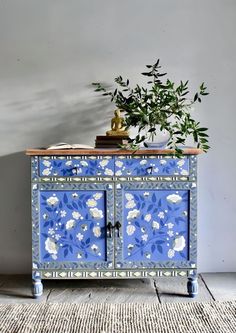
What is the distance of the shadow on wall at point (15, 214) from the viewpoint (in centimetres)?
296

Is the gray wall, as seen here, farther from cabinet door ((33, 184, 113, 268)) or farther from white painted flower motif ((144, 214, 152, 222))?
white painted flower motif ((144, 214, 152, 222))

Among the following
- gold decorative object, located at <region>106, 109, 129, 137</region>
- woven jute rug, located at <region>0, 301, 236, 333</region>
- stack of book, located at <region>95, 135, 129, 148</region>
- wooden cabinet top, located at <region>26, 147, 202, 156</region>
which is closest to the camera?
woven jute rug, located at <region>0, 301, 236, 333</region>

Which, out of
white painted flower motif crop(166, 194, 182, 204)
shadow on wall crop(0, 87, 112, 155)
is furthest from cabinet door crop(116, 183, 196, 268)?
shadow on wall crop(0, 87, 112, 155)

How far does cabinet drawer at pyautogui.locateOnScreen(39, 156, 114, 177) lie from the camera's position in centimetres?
247

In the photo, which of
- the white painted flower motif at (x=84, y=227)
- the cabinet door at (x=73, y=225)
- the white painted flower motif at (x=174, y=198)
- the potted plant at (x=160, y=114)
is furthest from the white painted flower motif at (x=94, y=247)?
the potted plant at (x=160, y=114)

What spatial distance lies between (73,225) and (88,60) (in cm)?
109

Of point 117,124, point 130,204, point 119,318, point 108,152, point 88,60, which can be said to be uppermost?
point 88,60

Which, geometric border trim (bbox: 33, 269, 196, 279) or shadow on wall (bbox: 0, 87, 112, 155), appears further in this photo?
shadow on wall (bbox: 0, 87, 112, 155)

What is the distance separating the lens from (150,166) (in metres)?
2.47

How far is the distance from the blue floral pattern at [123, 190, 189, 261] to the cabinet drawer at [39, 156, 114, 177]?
18cm

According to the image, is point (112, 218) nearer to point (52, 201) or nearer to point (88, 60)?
point (52, 201)

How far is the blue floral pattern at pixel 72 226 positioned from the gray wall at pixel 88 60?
0.53 m

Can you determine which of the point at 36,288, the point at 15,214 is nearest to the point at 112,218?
the point at 36,288

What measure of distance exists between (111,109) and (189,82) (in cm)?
53
